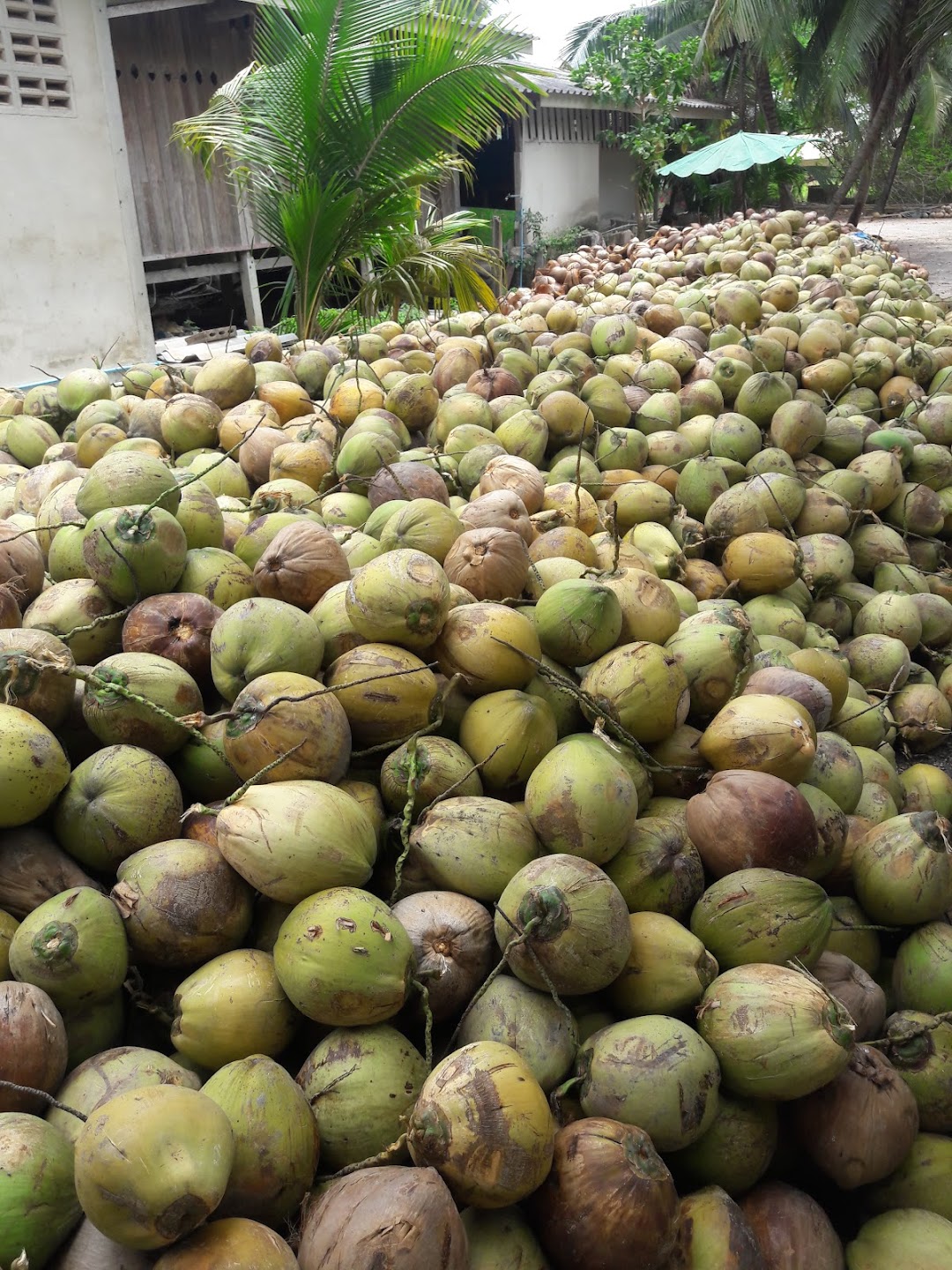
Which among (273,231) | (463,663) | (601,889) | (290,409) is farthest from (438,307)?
(601,889)

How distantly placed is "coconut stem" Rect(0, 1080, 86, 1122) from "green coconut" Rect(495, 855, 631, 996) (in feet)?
2.33

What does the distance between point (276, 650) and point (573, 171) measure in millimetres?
19356

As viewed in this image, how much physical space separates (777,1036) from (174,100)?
1174 cm

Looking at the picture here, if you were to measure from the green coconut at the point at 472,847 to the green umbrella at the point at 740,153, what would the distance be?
15.7 m

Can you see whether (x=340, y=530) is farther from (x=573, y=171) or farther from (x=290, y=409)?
(x=573, y=171)

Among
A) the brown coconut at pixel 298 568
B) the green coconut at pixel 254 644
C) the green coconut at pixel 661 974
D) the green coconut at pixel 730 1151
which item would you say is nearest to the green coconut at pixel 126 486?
the brown coconut at pixel 298 568

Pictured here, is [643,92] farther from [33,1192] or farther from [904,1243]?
[33,1192]

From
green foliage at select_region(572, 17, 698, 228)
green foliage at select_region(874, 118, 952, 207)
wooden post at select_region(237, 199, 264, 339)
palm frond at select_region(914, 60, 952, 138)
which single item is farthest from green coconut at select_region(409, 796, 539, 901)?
green foliage at select_region(874, 118, 952, 207)

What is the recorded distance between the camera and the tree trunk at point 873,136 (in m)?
15.7

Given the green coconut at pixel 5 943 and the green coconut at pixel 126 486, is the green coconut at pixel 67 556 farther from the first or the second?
the green coconut at pixel 5 943

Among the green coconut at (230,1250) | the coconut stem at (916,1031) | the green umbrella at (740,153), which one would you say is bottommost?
the coconut stem at (916,1031)

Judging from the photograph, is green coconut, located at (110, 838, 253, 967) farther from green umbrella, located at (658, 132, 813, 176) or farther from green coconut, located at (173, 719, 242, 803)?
green umbrella, located at (658, 132, 813, 176)

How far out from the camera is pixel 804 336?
509cm

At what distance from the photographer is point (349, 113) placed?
22.0 feet
